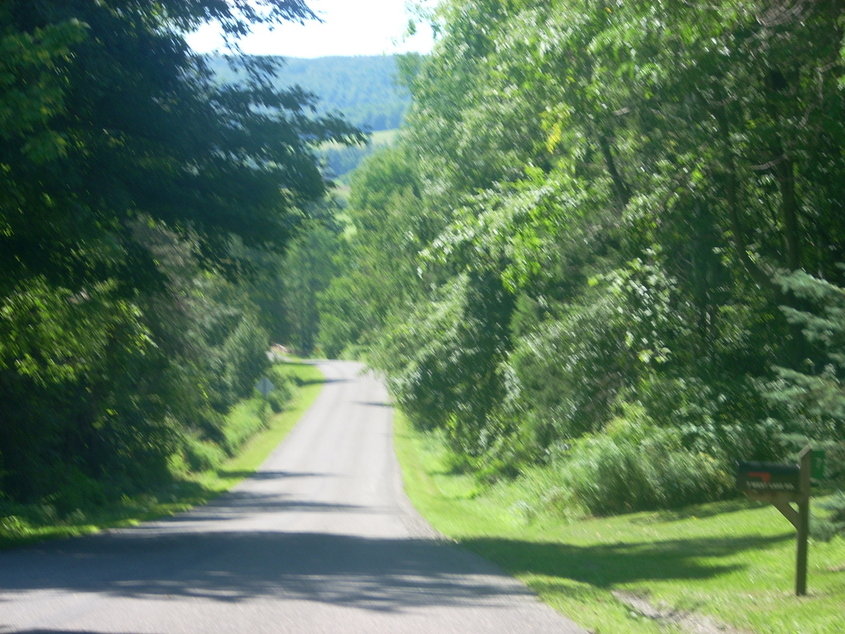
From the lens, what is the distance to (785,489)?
33.9 feet

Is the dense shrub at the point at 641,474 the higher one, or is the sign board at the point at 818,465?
the sign board at the point at 818,465

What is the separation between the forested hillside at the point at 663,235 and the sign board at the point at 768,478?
2.04 feet

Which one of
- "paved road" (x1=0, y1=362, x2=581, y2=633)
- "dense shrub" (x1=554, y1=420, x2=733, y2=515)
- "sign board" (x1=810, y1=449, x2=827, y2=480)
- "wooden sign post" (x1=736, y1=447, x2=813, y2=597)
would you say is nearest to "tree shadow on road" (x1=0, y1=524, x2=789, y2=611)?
"paved road" (x1=0, y1=362, x2=581, y2=633)

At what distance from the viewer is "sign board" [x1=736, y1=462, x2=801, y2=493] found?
10.3m

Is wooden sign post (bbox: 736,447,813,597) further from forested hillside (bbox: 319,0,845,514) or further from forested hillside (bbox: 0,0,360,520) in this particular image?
forested hillside (bbox: 0,0,360,520)

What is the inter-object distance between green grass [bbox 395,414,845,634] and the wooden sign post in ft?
1.24

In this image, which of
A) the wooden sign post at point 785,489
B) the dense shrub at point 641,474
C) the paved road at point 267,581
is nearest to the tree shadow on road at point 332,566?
the paved road at point 267,581

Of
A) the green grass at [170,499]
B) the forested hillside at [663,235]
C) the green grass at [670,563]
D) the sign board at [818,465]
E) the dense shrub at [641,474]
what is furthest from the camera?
the dense shrub at [641,474]

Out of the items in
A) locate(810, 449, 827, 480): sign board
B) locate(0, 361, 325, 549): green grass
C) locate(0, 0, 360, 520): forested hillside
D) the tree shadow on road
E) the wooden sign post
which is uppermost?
locate(0, 0, 360, 520): forested hillside

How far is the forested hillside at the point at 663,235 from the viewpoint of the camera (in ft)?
51.5

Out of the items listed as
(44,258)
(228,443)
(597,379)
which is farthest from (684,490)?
(228,443)

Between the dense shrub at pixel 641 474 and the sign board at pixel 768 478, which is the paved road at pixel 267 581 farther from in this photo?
the dense shrub at pixel 641 474

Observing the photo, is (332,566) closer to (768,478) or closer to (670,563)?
(670,563)

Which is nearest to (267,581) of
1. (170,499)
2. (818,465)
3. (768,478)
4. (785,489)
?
(768,478)
